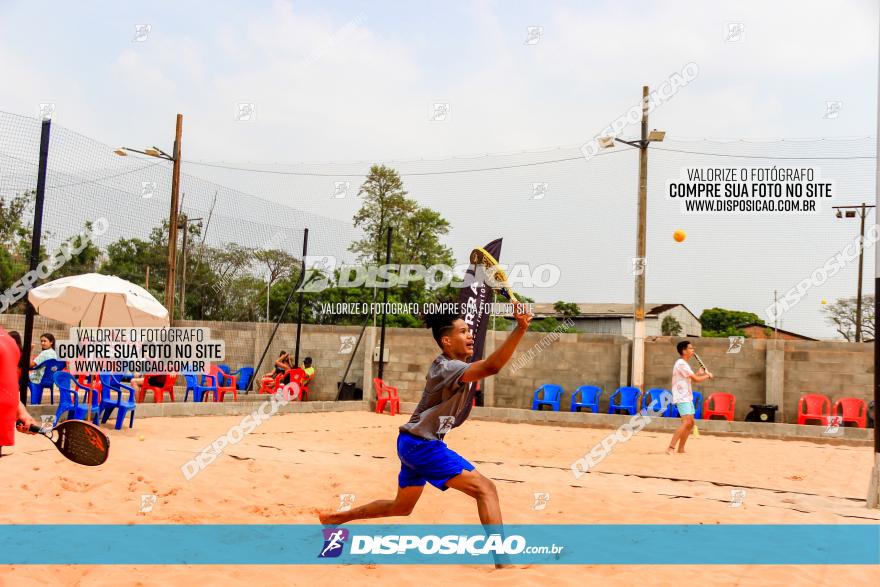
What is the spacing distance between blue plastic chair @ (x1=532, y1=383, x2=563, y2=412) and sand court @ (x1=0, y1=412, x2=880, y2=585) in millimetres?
5366

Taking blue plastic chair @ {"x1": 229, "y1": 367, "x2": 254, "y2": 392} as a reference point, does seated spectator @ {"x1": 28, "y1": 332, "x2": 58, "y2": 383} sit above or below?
above

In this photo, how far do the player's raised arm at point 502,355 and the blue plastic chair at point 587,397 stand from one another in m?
12.3

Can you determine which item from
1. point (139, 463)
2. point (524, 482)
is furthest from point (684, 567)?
point (139, 463)

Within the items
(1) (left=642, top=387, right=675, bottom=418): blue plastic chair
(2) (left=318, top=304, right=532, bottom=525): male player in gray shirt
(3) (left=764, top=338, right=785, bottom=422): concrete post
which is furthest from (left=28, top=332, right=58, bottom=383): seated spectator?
(3) (left=764, top=338, right=785, bottom=422): concrete post

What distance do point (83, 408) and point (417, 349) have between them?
8858mm

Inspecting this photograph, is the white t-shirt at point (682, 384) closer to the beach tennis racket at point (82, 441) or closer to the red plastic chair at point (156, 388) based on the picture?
the beach tennis racket at point (82, 441)

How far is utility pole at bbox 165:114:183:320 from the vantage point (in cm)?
1490

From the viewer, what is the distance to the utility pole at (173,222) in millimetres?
14898

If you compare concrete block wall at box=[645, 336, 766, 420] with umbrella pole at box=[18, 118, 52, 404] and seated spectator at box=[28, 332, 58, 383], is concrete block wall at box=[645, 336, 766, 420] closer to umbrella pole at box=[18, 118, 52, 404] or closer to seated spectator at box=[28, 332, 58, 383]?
seated spectator at box=[28, 332, 58, 383]

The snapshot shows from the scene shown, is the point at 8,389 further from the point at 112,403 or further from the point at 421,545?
the point at 112,403

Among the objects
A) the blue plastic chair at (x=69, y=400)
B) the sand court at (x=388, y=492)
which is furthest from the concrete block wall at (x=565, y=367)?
the blue plastic chair at (x=69, y=400)

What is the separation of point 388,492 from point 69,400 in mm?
5228

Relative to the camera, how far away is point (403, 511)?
4793mm

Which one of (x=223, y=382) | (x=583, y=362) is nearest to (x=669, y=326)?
(x=583, y=362)
